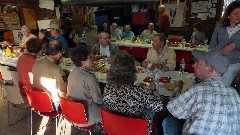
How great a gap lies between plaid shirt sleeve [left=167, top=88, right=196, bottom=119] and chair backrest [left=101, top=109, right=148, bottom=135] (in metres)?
0.29

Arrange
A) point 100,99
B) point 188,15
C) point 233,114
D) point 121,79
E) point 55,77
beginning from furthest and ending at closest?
point 188,15
point 55,77
point 100,99
point 121,79
point 233,114

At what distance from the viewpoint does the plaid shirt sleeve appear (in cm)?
198

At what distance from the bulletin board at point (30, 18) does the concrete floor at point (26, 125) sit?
4918 millimetres

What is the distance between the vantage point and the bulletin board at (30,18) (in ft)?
28.0

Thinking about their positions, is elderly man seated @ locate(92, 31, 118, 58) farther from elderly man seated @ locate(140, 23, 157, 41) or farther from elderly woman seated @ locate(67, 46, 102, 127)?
elderly man seated @ locate(140, 23, 157, 41)

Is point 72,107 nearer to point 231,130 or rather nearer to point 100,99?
point 100,99

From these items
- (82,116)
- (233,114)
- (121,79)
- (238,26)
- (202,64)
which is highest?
(238,26)

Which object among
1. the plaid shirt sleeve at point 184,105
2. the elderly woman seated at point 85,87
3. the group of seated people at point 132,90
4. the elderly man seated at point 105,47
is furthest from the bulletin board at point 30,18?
the plaid shirt sleeve at point 184,105

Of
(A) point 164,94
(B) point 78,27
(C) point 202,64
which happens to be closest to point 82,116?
(A) point 164,94

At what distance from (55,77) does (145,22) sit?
791 cm

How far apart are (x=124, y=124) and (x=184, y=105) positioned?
0.59 m

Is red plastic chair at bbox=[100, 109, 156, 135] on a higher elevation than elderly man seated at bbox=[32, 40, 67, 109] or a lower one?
lower

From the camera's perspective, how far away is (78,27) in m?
10.2

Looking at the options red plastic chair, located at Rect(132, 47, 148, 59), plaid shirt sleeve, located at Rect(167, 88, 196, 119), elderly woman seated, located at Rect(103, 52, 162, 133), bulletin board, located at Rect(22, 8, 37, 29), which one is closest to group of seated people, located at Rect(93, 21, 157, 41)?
red plastic chair, located at Rect(132, 47, 148, 59)
